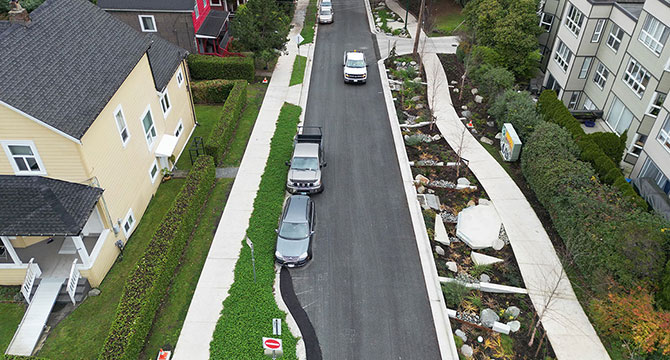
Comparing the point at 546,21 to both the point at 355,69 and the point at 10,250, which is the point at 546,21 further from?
the point at 10,250

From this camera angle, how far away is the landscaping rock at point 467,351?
53.1ft

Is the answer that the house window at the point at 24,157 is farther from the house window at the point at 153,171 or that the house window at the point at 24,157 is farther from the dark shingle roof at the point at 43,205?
the house window at the point at 153,171

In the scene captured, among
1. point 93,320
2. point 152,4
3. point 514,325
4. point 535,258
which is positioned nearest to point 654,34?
point 535,258

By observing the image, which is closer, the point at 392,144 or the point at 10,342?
the point at 10,342

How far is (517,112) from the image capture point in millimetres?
27344

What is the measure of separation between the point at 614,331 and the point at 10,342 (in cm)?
2258

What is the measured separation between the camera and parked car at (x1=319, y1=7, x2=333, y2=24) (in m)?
48.2

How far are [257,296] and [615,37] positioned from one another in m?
28.6

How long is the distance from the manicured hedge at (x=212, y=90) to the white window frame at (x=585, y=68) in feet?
84.5

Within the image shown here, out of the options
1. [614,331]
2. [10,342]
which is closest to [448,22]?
[614,331]

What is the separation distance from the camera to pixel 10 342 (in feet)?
54.1

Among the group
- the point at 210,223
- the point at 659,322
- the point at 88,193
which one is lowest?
the point at 210,223

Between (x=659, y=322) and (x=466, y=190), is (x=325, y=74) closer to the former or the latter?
(x=466, y=190)

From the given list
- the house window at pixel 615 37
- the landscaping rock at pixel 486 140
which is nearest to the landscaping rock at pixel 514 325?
the landscaping rock at pixel 486 140
